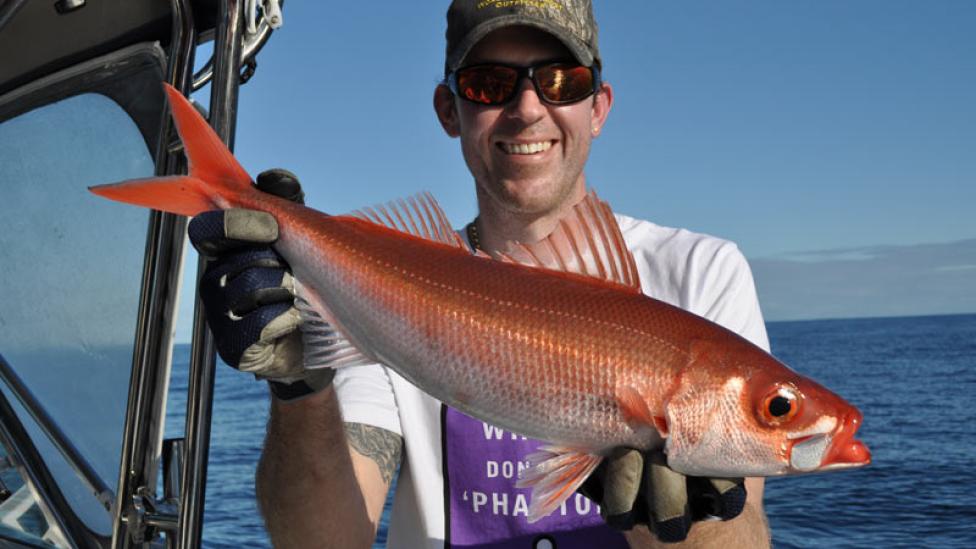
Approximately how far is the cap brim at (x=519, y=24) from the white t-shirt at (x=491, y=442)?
74 centimetres

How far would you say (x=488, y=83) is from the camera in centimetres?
327

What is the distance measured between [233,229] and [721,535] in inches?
64.4

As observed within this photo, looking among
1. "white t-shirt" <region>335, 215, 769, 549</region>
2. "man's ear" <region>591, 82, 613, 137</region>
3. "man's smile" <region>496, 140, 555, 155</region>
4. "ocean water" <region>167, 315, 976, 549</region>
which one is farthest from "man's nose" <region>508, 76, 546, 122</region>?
"ocean water" <region>167, 315, 976, 549</region>

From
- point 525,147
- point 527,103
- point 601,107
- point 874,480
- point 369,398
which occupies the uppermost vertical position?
point 601,107

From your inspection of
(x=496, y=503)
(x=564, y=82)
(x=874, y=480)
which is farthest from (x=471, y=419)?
(x=874, y=480)

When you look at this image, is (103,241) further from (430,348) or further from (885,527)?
(885,527)

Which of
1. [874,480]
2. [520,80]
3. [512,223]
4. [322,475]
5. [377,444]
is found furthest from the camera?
[874,480]

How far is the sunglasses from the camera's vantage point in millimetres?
3234

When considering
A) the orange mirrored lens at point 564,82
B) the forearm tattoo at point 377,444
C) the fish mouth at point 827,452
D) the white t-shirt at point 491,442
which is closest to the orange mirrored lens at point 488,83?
the orange mirrored lens at point 564,82

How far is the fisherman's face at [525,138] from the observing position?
10.7 feet

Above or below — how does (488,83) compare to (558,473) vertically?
above

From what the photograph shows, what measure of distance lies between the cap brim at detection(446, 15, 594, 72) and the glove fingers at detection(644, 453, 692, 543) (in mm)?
1699

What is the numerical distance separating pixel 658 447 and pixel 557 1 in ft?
6.27

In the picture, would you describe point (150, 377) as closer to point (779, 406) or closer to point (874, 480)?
point (779, 406)
